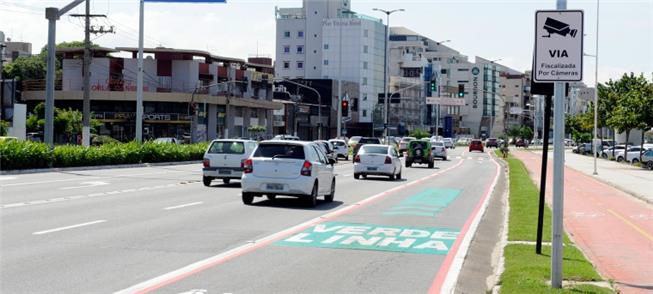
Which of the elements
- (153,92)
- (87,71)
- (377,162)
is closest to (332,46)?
(153,92)

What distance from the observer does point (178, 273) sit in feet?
35.5

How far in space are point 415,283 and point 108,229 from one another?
6.66 metres

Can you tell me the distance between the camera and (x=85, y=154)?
39.8 m

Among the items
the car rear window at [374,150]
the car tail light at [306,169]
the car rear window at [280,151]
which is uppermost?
the car rear window at [280,151]

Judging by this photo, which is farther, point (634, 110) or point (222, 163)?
point (634, 110)

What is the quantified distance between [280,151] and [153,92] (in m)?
68.5

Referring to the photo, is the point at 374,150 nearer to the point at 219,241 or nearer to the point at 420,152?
the point at 420,152

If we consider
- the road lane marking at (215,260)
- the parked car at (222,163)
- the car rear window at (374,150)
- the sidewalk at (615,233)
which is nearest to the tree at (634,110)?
the sidewalk at (615,233)

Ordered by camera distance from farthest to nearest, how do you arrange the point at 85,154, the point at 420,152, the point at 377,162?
the point at 420,152 < the point at 85,154 < the point at 377,162

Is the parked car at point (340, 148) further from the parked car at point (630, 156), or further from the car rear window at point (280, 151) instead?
the car rear window at point (280, 151)

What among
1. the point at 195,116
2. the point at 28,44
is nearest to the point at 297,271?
the point at 195,116

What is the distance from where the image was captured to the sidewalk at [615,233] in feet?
40.6

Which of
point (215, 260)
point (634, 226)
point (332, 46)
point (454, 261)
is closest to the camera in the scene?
point (215, 260)

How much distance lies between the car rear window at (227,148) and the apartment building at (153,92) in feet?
177
